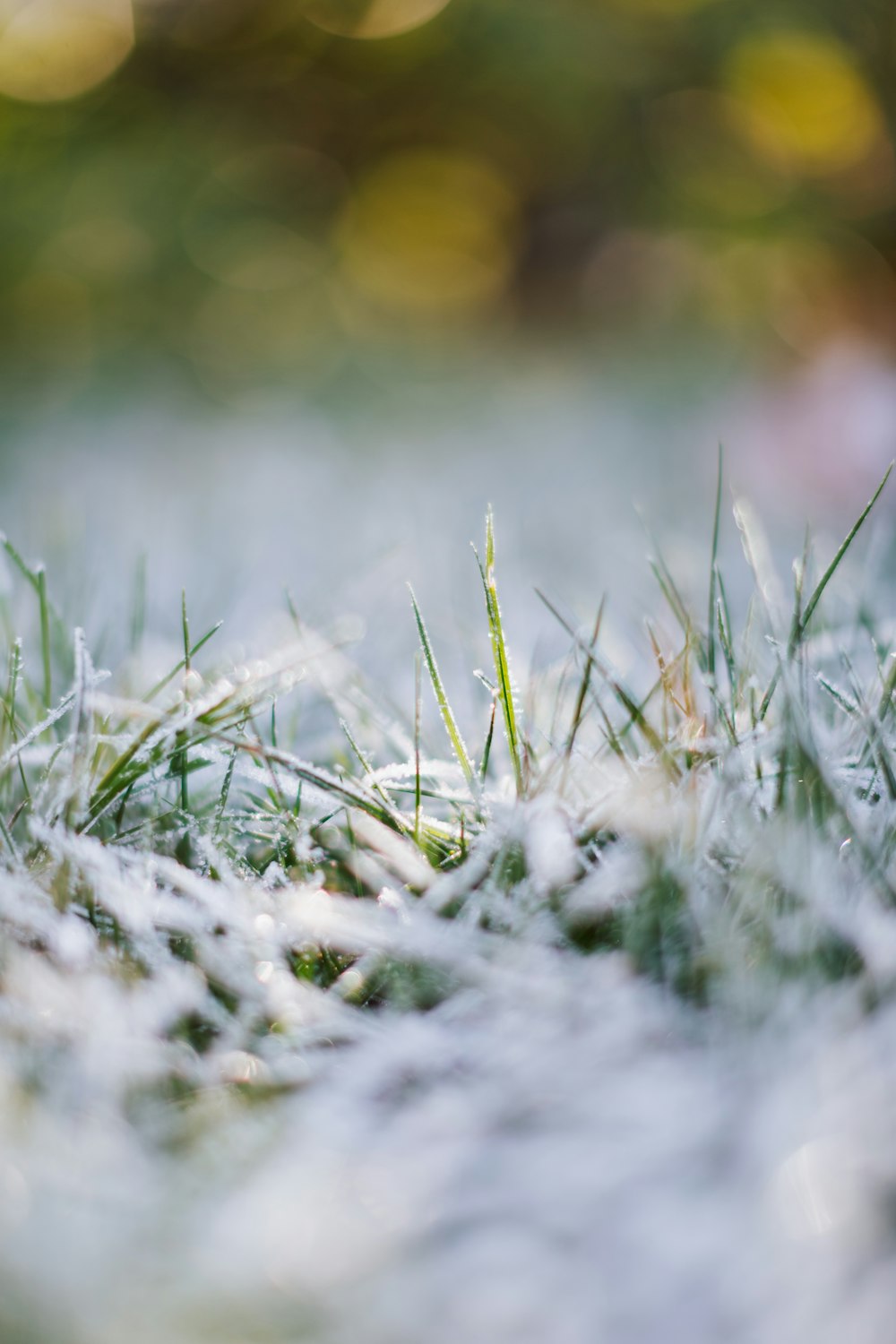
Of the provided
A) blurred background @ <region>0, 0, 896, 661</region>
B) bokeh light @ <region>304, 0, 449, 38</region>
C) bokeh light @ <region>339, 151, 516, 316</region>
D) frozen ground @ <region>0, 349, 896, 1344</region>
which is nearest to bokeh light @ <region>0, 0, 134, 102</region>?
blurred background @ <region>0, 0, 896, 661</region>

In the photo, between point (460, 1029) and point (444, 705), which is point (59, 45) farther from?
point (460, 1029)

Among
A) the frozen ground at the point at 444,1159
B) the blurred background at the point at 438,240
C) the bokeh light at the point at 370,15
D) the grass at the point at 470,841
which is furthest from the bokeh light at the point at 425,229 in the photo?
the frozen ground at the point at 444,1159

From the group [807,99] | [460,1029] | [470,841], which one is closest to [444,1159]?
[460,1029]

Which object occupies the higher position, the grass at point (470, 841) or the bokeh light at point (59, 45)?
the bokeh light at point (59, 45)

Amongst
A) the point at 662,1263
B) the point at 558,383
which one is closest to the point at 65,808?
the point at 662,1263

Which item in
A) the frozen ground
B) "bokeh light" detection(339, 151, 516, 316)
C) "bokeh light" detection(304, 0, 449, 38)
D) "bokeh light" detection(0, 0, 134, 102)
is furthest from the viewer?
"bokeh light" detection(339, 151, 516, 316)

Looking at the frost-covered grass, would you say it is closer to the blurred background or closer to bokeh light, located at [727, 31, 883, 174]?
the blurred background

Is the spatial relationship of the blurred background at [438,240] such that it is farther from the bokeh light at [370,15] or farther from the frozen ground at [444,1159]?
the frozen ground at [444,1159]

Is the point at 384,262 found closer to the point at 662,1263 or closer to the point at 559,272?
the point at 559,272
